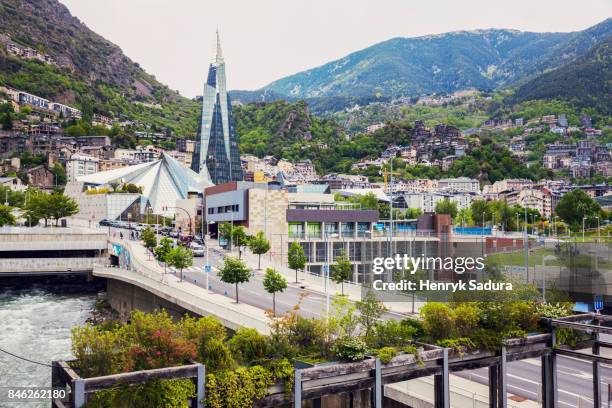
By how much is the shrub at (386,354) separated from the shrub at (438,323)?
2359 mm

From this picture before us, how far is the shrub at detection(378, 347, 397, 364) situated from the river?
22.1m

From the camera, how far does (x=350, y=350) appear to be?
56.5ft

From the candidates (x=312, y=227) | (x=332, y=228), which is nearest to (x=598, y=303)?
(x=332, y=228)

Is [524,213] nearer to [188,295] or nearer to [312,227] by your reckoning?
[312,227]

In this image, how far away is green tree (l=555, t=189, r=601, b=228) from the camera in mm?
124419

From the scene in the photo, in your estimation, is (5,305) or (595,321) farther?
(5,305)

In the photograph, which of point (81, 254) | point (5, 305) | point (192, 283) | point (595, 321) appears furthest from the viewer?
point (81, 254)

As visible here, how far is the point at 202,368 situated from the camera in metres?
15.3

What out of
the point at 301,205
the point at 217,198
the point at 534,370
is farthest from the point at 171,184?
the point at 534,370

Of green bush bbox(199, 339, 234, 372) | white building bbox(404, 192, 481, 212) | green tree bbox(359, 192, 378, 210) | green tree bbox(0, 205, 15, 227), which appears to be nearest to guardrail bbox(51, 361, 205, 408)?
green bush bbox(199, 339, 234, 372)

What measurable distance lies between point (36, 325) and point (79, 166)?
149285mm

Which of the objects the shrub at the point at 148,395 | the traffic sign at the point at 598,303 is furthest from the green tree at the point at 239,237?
the shrub at the point at 148,395

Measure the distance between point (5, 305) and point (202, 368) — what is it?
52.6m

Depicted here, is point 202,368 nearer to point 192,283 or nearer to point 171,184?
point 192,283
